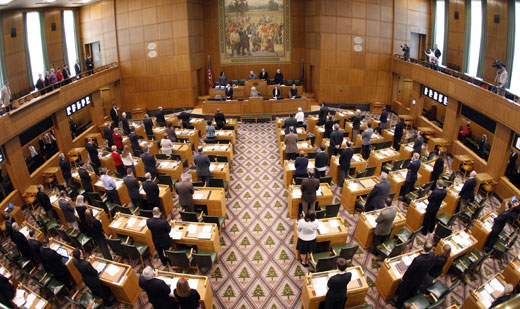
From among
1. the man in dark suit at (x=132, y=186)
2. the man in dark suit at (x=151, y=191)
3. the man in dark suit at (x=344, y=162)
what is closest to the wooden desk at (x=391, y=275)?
the man in dark suit at (x=344, y=162)

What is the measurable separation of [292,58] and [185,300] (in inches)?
711

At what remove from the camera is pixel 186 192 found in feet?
27.3

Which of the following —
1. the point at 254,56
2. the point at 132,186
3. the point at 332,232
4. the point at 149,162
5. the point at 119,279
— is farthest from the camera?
the point at 254,56

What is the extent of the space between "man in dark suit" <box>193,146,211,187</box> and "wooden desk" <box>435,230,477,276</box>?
626cm

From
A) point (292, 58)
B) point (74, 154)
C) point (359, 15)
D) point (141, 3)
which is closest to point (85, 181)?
point (74, 154)

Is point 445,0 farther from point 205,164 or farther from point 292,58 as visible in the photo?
point 205,164

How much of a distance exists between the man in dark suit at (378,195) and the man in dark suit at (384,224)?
2.40 ft

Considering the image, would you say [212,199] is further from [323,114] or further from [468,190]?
[323,114]

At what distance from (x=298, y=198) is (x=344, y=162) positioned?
2307mm

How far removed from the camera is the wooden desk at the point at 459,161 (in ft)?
38.9

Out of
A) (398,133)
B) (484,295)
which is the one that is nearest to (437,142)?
(398,133)

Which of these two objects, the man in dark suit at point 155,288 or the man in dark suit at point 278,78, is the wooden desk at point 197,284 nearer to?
the man in dark suit at point 155,288

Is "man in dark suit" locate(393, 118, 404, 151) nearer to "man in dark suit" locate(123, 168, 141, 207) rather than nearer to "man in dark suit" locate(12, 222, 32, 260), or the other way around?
"man in dark suit" locate(123, 168, 141, 207)

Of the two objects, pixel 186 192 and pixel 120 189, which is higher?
pixel 186 192
